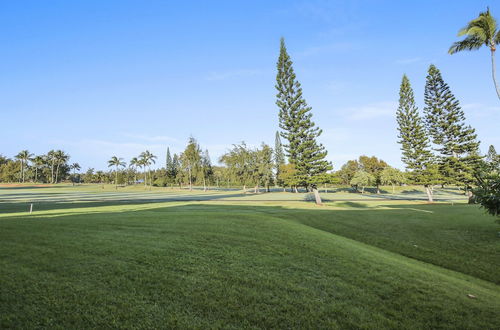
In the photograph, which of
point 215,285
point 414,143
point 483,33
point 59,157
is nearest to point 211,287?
point 215,285

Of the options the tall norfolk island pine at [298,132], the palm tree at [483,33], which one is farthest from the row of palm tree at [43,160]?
the palm tree at [483,33]

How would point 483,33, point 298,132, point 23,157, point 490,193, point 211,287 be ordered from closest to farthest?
point 211,287, point 490,193, point 483,33, point 298,132, point 23,157

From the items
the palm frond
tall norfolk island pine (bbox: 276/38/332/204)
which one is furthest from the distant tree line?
the palm frond

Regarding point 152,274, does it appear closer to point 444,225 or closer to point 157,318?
point 157,318

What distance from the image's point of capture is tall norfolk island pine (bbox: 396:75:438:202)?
41.6 metres

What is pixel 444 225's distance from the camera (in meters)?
13.3

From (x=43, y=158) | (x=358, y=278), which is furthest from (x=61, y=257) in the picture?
(x=43, y=158)

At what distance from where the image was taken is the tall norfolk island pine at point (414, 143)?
4162 cm

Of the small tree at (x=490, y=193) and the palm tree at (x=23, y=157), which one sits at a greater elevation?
the palm tree at (x=23, y=157)

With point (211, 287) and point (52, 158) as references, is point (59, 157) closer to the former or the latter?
point (52, 158)

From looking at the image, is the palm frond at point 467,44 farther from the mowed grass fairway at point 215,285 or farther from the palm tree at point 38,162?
the palm tree at point 38,162

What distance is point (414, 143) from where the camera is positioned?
4275cm

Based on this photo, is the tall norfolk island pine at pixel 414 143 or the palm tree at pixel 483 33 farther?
the tall norfolk island pine at pixel 414 143

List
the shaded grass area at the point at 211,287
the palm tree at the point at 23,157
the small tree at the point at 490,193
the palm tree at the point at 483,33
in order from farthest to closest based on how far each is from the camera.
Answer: the palm tree at the point at 23,157, the palm tree at the point at 483,33, the small tree at the point at 490,193, the shaded grass area at the point at 211,287
